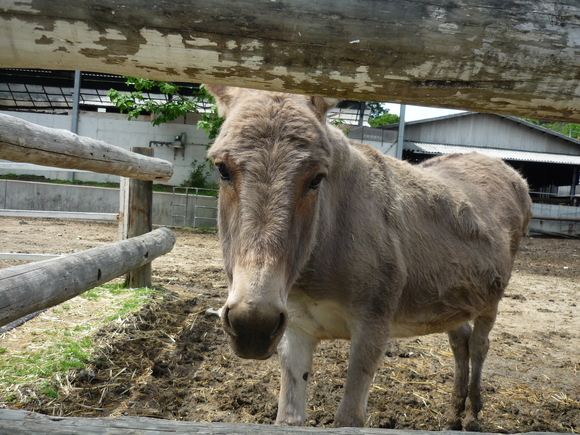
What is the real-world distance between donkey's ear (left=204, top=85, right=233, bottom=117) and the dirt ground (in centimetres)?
218

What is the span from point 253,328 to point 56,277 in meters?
1.67

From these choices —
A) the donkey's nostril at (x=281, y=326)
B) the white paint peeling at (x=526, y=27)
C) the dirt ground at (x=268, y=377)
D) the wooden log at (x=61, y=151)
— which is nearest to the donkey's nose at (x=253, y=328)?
the donkey's nostril at (x=281, y=326)

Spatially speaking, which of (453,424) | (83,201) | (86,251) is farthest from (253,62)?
(83,201)

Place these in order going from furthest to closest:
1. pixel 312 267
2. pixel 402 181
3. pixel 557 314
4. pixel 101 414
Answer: pixel 557 314
pixel 402 181
pixel 101 414
pixel 312 267

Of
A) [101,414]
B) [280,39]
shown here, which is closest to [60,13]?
[280,39]

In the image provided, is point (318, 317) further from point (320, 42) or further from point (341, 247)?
point (320, 42)

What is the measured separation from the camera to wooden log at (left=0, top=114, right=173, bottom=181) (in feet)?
8.87

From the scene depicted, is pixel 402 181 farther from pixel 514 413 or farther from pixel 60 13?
pixel 60 13

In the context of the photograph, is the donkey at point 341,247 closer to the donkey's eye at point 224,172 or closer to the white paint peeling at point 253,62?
the donkey's eye at point 224,172

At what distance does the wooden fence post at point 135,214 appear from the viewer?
589cm

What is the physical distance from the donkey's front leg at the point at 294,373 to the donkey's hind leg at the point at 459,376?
159cm

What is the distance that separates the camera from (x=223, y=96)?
2682mm

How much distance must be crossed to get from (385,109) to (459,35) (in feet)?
191

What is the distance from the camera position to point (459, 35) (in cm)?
125
